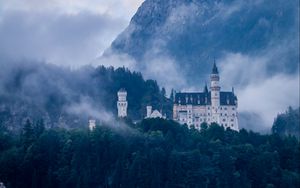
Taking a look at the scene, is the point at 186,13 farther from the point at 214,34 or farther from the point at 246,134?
the point at 246,134

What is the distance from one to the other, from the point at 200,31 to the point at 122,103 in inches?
2426

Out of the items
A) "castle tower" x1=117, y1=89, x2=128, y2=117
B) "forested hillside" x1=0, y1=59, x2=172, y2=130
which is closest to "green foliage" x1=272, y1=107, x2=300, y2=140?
"forested hillside" x1=0, y1=59, x2=172, y2=130

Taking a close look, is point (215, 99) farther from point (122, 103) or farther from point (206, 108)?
point (122, 103)

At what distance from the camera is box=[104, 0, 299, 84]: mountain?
147875 mm

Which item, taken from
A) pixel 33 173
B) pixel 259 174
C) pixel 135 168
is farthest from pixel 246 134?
pixel 33 173

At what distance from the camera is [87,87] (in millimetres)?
108812

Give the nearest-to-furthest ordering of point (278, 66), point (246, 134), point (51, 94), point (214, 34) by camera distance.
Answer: point (246, 134), point (51, 94), point (278, 66), point (214, 34)

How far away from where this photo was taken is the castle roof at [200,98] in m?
99.4

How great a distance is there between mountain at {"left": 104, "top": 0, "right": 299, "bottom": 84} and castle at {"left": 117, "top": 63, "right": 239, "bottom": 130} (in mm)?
44374

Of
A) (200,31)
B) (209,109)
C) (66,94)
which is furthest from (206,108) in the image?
(200,31)

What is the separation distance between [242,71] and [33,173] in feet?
264

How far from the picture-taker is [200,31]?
158875 millimetres

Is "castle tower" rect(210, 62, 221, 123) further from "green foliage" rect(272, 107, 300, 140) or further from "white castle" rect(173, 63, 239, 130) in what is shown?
"green foliage" rect(272, 107, 300, 140)

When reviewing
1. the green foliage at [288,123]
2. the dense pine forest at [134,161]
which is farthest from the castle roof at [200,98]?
the dense pine forest at [134,161]
